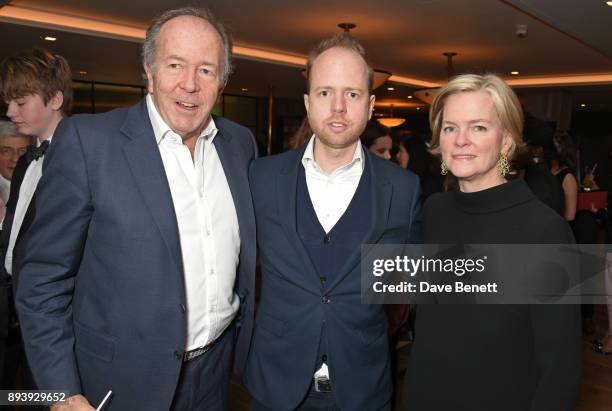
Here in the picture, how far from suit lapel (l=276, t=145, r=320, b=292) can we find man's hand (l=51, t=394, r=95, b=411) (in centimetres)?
79

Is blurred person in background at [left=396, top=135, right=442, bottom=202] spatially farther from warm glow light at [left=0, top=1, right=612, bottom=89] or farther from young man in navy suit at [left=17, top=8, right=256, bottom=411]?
warm glow light at [left=0, top=1, right=612, bottom=89]

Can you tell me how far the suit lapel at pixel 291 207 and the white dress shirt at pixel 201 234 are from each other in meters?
0.19

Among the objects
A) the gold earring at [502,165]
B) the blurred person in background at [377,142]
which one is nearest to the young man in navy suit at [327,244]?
the gold earring at [502,165]

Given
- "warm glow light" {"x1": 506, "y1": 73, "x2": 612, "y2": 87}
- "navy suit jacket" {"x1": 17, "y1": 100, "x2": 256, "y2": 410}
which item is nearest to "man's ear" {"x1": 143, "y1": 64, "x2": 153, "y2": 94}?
"navy suit jacket" {"x1": 17, "y1": 100, "x2": 256, "y2": 410}

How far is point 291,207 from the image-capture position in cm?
182

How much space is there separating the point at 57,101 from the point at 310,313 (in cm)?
157

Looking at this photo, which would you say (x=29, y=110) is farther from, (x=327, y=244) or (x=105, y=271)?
(x=327, y=244)

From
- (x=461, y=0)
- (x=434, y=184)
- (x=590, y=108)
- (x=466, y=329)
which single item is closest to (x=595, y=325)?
(x=434, y=184)

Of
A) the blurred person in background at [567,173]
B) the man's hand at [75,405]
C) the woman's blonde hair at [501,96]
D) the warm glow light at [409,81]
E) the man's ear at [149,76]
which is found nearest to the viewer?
Answer: the man's hand at [75,405]

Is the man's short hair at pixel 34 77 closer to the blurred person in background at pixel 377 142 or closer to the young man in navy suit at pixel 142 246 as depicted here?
the young man in navy suit at pixel 142 246

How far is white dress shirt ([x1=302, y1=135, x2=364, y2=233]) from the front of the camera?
1.86 meters

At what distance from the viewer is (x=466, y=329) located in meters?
1.59

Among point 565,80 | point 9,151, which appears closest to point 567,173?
point 9,151

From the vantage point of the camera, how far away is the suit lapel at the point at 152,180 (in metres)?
1.56
